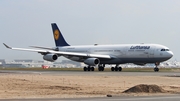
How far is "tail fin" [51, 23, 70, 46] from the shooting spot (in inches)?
2938

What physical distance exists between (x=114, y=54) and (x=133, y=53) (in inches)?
168

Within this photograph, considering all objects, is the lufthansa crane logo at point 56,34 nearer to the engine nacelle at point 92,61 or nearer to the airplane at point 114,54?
the airplane at point 114,54

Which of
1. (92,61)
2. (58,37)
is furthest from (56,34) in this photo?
(92,61)

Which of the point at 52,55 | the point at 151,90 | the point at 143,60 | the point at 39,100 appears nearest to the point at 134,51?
the point at 143,60

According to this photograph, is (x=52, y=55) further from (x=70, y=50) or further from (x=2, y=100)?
(x=2, y=100)

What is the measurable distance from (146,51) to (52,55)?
44.5ft

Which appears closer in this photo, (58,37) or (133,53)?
(133,53)

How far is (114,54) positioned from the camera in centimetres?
6350

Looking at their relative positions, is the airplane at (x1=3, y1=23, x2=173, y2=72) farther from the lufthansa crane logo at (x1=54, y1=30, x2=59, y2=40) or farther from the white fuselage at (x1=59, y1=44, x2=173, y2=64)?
the lufthansa crane logo at (x1=54, y1=30, x2=59, y2=40)

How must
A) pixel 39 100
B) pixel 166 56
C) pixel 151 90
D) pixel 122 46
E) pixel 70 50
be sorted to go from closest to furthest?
pixel 39 100
pixel 151 90
pixel 166 56
pixel 122 46
pixel 70 50

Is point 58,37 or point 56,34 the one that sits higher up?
point 56,34

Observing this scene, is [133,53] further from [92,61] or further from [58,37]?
[58,37]

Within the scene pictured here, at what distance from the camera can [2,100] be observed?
1925cm

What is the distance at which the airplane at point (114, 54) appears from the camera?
191 ft
